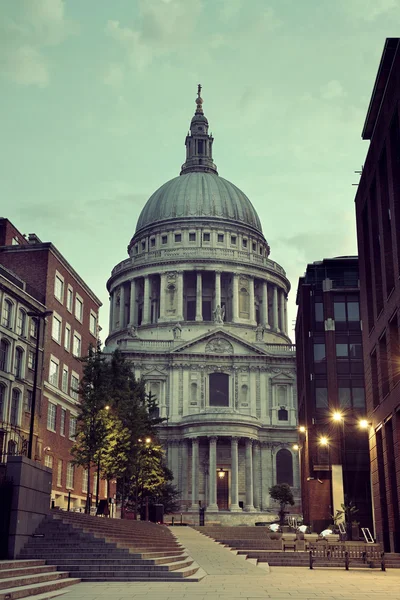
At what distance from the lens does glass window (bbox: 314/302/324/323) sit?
7181 cm

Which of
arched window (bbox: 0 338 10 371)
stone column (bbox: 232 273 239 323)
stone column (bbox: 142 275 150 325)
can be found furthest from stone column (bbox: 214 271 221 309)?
arched window (bbox: 0 338 10 371)

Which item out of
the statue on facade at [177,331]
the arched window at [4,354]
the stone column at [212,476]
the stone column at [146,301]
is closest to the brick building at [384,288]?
the arched window at [4,354]

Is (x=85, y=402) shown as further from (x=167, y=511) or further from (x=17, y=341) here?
(x=167, y=511)

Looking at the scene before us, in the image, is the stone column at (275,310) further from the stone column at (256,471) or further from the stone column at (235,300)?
the stone column at (256,471)

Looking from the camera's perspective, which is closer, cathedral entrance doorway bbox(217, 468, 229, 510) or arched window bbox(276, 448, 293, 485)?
cathedral entrance doorway bbox(217, 468, 229, 510)

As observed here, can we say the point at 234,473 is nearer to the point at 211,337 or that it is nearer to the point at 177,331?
the point at 211,337

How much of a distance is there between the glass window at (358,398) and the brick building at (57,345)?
77.9 ft

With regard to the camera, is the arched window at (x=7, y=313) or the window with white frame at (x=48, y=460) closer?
the arched window at (x=7, y=313)

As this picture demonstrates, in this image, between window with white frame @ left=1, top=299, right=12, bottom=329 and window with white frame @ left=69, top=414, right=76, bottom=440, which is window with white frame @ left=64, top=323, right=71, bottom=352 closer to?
window with white frame @ left=69, top=414, right=76, bottom=440

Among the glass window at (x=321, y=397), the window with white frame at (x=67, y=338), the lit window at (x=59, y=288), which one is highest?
the lit window at (x=59, y=288)

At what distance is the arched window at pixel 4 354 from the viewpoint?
161ft

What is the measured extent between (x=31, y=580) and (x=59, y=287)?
127 ft

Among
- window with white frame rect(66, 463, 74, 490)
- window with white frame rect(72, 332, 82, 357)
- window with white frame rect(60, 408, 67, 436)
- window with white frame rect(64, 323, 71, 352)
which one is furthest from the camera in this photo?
window with white frame rect(72, 332, 82, 357)

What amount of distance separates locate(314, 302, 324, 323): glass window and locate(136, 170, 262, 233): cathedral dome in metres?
67.1
